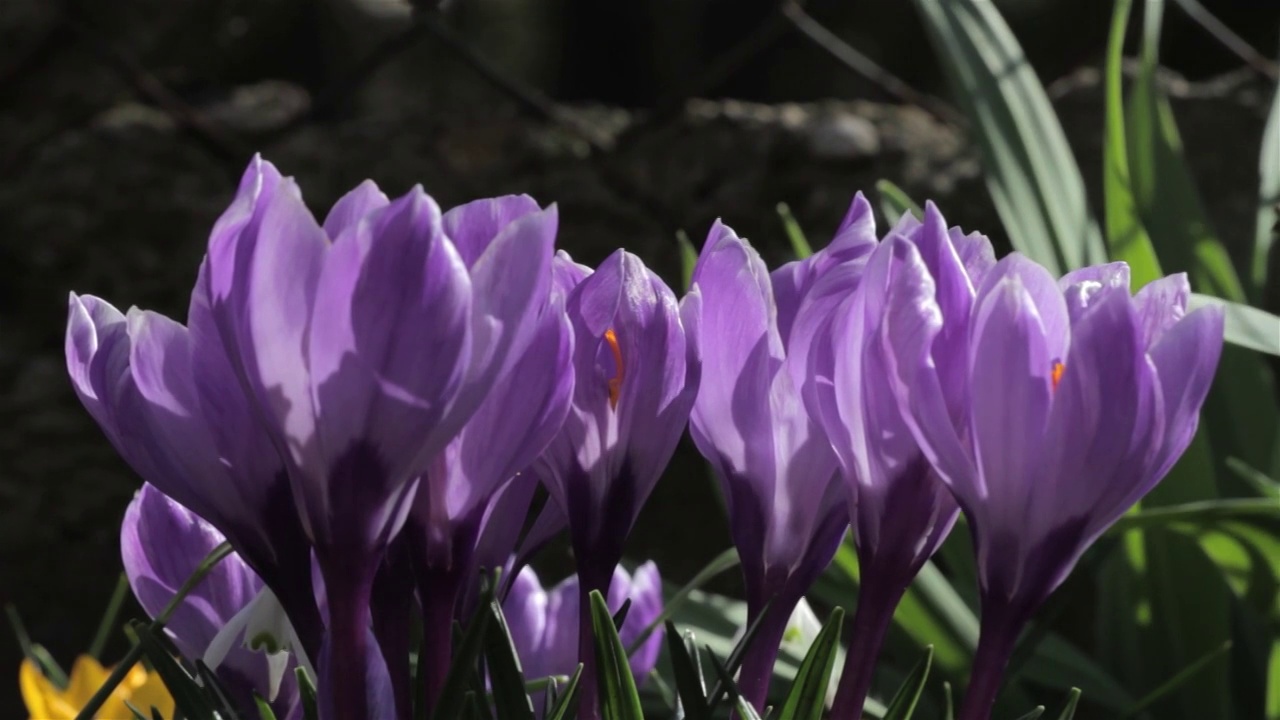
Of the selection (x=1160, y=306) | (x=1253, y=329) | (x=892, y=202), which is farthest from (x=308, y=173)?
(x=1160, y=306)

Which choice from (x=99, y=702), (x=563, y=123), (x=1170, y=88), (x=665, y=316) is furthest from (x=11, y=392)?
(x=1170, y=88)

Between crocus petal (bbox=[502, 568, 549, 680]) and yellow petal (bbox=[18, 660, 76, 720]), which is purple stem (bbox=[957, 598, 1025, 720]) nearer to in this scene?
crocus petal (bbox=[502, 568, 549, 680])

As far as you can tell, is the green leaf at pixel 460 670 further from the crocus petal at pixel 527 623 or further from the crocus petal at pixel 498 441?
the crocus petal at pixel 527 623

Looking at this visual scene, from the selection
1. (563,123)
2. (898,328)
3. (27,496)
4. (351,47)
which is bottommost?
(351,47)

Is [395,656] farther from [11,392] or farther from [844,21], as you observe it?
[844,21]

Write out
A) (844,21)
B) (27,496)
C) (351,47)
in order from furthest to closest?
(844,21) → (351,47) → (27,496)

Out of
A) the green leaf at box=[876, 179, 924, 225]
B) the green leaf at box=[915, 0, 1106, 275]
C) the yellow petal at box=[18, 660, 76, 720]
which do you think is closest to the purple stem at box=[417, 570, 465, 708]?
the yellow petal at box=[18, 660, 76, 720]
